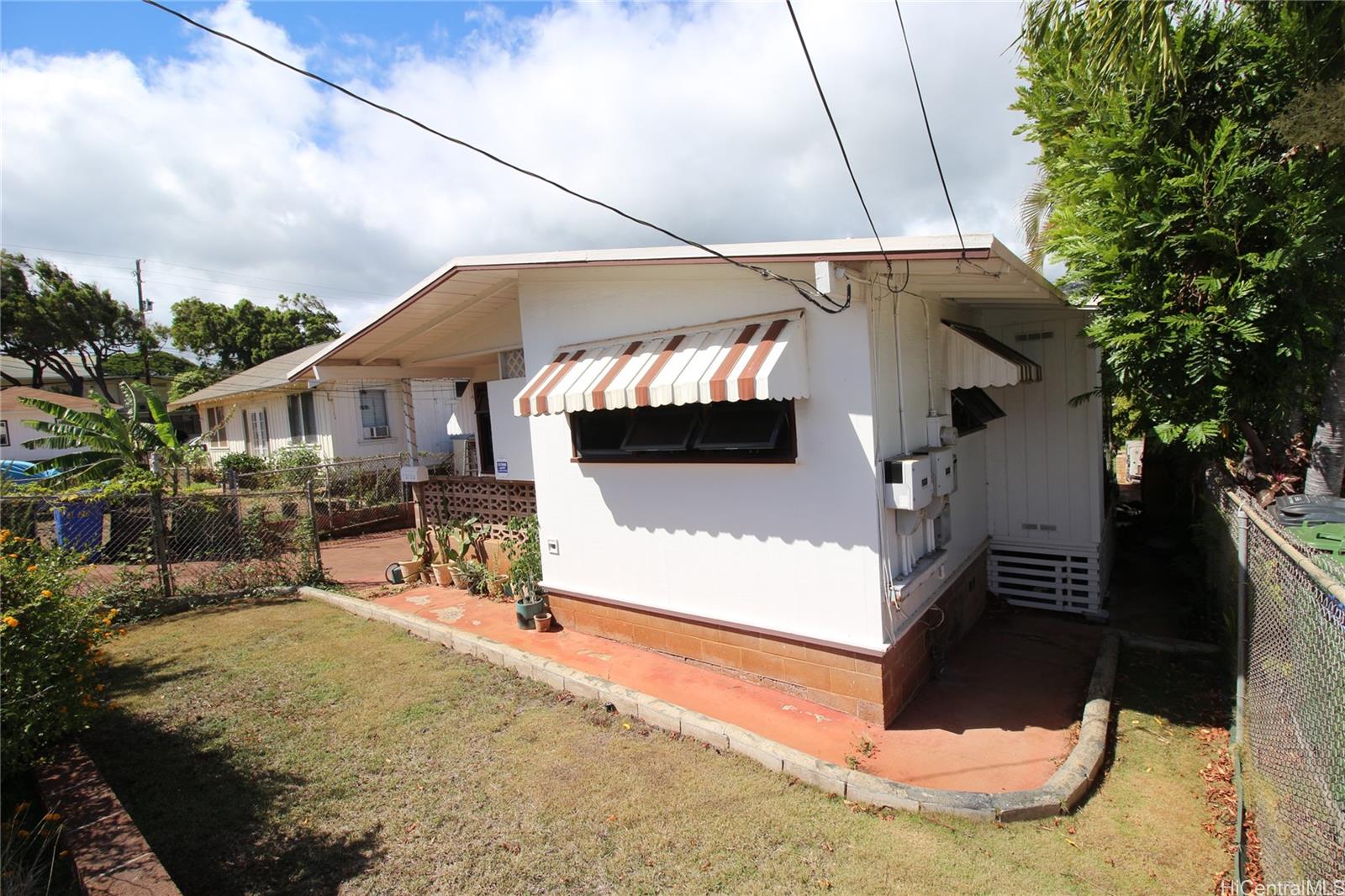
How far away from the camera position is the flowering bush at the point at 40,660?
3.99 metres

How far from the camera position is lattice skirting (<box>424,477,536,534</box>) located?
878cm

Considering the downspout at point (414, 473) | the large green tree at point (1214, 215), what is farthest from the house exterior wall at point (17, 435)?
the large green tree at point (1214, 215)

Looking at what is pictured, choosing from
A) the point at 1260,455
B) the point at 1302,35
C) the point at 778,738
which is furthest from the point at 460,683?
the point at 1302,35

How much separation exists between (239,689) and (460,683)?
2144mm

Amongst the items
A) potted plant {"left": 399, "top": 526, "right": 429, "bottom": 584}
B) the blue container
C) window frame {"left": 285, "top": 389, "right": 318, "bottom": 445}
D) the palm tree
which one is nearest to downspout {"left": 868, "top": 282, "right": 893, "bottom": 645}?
potted plant {"left": 399, "top": 526, "right": 429, "bottom": 584}

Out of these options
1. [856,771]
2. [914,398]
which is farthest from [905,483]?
[856,771]

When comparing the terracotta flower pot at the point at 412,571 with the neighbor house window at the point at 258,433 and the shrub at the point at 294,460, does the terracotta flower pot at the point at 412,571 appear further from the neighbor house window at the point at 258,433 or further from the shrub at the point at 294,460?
the neighbor house window at the point at 258,433

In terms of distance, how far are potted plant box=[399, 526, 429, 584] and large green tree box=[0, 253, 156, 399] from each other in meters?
29.6

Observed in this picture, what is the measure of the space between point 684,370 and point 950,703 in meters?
3.79

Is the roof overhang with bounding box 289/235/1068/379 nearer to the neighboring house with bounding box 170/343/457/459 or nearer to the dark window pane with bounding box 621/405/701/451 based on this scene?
the dark window pane with bounding box 621/405/701/451

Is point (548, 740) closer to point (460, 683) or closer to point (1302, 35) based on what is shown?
point (460, 683)

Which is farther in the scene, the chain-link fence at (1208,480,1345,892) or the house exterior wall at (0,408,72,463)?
the house exterior wall at (0,408,72,463)

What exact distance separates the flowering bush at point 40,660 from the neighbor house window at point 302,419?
47.2 ft

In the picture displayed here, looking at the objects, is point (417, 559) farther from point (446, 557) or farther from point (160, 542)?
point (160, 542)
